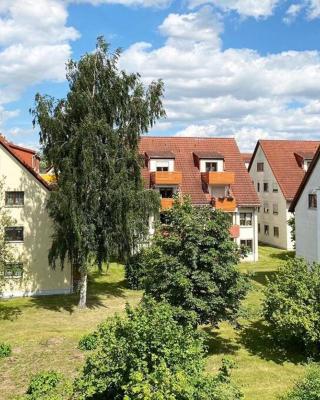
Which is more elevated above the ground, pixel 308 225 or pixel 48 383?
pixel 308 225

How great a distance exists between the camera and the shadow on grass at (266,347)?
21664 mm

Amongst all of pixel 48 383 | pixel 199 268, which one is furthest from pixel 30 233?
pixel 48 383

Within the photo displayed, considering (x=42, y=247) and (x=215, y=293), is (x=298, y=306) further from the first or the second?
(x=42, y=247)

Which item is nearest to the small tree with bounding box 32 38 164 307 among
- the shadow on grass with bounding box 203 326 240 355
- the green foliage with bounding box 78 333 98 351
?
the green foliage with bounding box 78 333 98 351

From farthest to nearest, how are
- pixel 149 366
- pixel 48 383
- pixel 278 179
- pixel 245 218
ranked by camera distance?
pixel 278 179 < pixel 245 218 < pixel 48 383 < pixel 149 366

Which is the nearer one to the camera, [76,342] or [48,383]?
[48,383]

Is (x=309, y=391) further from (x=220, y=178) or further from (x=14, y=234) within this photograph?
(x=220, y=178)

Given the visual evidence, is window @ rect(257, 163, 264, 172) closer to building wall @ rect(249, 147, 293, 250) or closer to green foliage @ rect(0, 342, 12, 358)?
building wall @ rect(249, 147, 293, 250)

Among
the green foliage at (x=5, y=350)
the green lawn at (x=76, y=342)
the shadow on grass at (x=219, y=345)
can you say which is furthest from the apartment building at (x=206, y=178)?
the green foliage at (x=5, y=350)

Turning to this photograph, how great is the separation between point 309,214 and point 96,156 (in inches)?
653

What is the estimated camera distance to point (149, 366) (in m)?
11.6

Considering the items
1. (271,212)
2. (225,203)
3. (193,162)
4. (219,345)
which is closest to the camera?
(219,345)

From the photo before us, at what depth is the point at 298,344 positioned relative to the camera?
23.3 meters

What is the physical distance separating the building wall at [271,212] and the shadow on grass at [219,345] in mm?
28378
